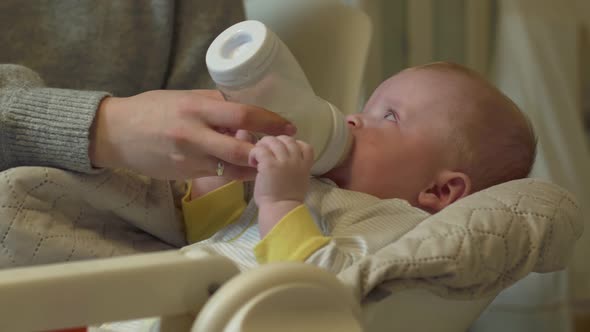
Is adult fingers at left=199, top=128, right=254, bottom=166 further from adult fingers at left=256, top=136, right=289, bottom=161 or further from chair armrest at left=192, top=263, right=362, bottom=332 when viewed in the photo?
chair armrest at left=192, top=263, right=362, bottom=332

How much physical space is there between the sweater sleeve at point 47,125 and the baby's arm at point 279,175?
0.55ft

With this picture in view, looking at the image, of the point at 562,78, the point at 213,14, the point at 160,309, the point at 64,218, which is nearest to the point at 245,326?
the point at 160,309

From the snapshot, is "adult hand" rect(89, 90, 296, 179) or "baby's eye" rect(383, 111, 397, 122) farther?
"baby's eye" rect(383, 111, 397, 122)

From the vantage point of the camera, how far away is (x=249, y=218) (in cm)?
81

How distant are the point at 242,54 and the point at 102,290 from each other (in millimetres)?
→ 288

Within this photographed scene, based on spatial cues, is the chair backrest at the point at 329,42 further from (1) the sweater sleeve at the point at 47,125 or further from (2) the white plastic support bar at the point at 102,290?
(2) the white plastic support bar at the point at 102,290

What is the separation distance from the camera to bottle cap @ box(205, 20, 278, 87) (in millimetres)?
630

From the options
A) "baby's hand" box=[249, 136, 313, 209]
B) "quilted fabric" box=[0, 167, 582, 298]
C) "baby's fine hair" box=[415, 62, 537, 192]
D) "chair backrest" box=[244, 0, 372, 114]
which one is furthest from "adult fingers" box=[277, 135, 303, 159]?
"chair backrest" box=[244, 0, 372, 114]

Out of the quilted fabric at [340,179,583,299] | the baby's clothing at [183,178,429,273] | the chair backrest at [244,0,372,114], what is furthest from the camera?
the chair backrest at [244,0,372,114]

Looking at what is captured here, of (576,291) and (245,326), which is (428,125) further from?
(576,291)

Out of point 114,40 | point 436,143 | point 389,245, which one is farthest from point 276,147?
point 114,40

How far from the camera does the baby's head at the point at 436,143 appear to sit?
0.81 meters

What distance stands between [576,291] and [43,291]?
3.63ft

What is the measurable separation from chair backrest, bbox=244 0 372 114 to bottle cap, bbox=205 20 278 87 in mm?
389
